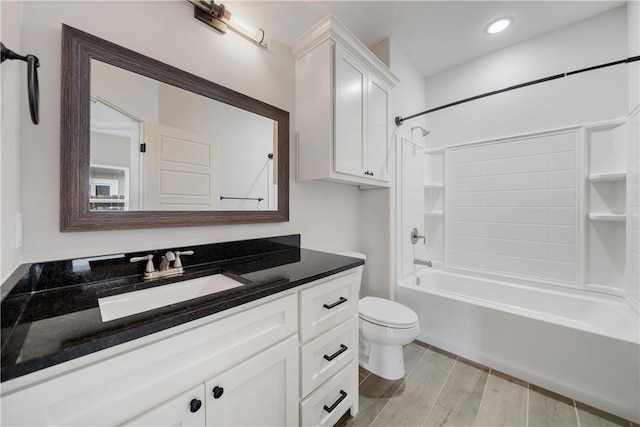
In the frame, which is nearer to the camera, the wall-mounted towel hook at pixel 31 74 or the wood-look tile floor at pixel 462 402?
the wall-mounted towel hook at pixel 31 74

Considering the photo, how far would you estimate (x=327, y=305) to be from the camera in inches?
44.1

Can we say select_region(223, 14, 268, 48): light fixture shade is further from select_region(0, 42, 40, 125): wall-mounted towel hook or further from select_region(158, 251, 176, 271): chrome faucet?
select_region(158, 251, 176, 271): chrome faucet

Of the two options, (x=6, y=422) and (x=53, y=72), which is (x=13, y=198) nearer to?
(x=53, y=72)

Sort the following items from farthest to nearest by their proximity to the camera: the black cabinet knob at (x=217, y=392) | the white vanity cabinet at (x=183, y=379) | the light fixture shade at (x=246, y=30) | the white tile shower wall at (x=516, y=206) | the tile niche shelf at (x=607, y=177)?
the white tile shower wall at (x=516, y=206), the tile niche shelf at (x=607, y=177), the light fixture shade at (x=246, y=30), the black cabinet knob at (x=217, y=392), the white vanity cabinet at (x=183, y=379)

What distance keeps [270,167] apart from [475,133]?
2242 millimetres

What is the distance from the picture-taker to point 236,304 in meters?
0.78

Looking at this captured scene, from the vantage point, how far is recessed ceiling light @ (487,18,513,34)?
1958 mm

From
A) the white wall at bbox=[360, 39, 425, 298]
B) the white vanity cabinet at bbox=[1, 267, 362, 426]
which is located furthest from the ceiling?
the white vanity cabinet at bbox=[1, 267, 362, 426]

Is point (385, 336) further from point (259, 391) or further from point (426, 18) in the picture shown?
point (426, 18)

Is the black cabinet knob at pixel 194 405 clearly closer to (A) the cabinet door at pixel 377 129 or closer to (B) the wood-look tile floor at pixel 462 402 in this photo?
(B) the wood-look tile floor at pixel 462 402

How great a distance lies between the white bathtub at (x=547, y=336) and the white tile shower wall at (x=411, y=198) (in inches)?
10.9

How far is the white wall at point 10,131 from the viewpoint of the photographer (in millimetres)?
654

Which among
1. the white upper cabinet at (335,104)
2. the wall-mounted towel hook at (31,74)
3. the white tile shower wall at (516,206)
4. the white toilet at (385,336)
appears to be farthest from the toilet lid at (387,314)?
the wall-mounted towel hook at (31,74)

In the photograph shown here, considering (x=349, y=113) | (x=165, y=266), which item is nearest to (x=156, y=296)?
(x=165, y=266)
